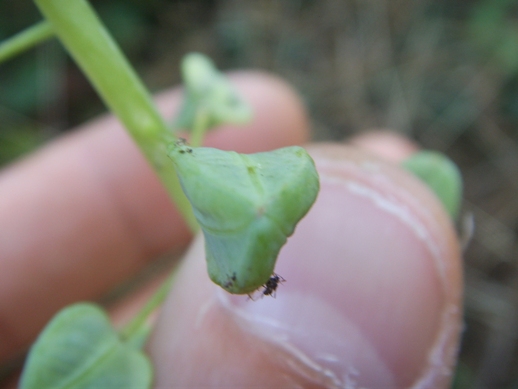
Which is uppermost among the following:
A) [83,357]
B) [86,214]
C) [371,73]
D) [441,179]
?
[371,73]

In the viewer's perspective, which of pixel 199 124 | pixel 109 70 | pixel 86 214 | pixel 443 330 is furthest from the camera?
pixel 86 214

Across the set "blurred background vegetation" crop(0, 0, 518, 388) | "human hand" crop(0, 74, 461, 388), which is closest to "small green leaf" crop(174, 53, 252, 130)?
"human hand" crop(0, 74, 461, 388)

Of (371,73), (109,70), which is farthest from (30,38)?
(371,73)

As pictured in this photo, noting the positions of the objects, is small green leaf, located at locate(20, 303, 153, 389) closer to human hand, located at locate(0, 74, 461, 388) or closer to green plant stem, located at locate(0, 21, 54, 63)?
human hand, located at locate(0, 74, 461, 388)

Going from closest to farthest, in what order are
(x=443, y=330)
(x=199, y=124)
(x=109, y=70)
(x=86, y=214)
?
1. (x=109, y=70)
2. (x=443, y=330)
3. (x=199, y=124)
4. (x=86, y=214)

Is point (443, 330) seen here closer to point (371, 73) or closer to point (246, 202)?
point (246, 202)

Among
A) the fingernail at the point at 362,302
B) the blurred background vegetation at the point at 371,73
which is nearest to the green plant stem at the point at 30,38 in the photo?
the fingernail at the point at 362,302
